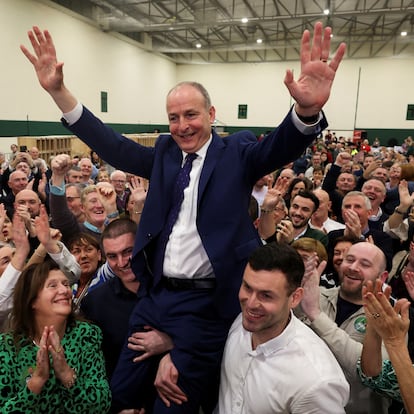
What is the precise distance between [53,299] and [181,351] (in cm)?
65

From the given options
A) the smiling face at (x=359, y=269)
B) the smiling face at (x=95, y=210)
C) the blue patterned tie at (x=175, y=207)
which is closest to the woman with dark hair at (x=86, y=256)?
the smiling face at (x=95, y=210)

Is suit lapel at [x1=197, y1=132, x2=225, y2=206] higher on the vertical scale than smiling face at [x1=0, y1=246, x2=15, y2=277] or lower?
higher

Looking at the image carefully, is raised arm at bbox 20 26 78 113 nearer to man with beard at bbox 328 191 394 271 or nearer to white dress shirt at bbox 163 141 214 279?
white dress shirt at bbox 163 141 214 279

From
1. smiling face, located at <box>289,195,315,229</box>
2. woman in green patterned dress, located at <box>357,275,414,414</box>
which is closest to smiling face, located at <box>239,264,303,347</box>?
woman in green patterned dress, located at <box>357,275,414,414</box>

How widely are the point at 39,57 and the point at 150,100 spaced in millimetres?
16770

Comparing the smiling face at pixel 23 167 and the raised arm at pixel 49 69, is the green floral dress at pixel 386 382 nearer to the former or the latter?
the raised arm at pixel 49 69

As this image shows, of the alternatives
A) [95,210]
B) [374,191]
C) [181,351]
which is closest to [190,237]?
[181,351]

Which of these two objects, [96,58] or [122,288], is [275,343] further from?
[96,58]

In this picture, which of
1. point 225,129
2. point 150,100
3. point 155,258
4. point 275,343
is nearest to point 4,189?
point 155,258

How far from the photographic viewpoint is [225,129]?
68.2 feet

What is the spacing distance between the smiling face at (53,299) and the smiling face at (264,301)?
0.80 m

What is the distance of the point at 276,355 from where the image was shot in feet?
4.98

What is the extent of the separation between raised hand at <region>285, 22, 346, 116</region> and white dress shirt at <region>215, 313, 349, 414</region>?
86 cm

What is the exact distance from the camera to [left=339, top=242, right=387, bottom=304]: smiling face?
212 cm
